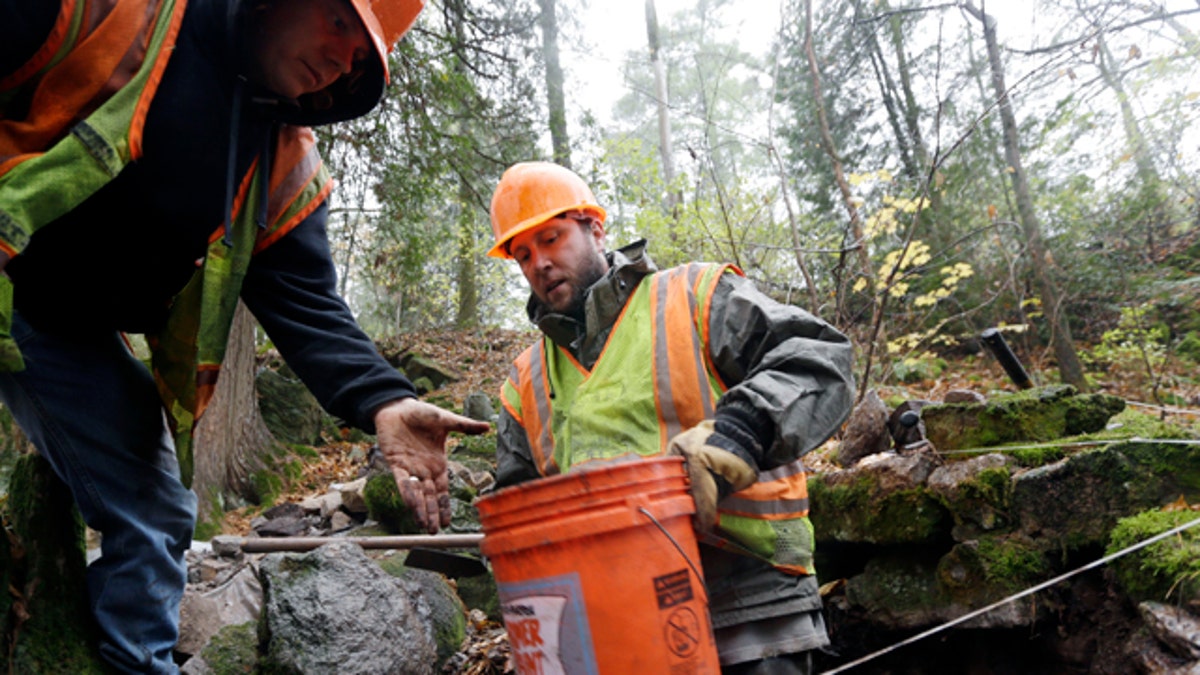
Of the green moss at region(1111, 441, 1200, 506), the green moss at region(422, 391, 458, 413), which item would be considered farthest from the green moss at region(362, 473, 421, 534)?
the green moss at region(422, 391, 458, 413)

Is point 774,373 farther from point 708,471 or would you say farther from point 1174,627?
point 1174,627

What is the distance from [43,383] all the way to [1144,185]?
473 inches

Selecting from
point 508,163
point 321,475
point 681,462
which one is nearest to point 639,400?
point 681,462

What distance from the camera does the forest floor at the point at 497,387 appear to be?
3.56m

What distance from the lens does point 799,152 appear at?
533 inches

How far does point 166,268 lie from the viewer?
1.87m

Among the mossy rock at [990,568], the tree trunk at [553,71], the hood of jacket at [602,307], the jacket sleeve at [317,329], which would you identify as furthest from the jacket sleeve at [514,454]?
the tree trunk at [553,71]

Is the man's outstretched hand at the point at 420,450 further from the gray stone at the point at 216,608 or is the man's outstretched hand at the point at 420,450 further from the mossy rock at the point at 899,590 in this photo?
the mossy rock at the point at 899,590

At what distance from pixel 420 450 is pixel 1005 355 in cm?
355

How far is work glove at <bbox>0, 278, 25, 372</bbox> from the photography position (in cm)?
118

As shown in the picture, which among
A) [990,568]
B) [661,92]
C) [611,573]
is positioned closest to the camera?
[611,573]

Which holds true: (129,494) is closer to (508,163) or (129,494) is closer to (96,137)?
(96,137)

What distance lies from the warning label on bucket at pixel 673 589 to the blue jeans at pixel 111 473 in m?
1.37

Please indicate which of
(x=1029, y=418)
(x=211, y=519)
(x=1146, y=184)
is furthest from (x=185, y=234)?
(x=1146, y=184)
